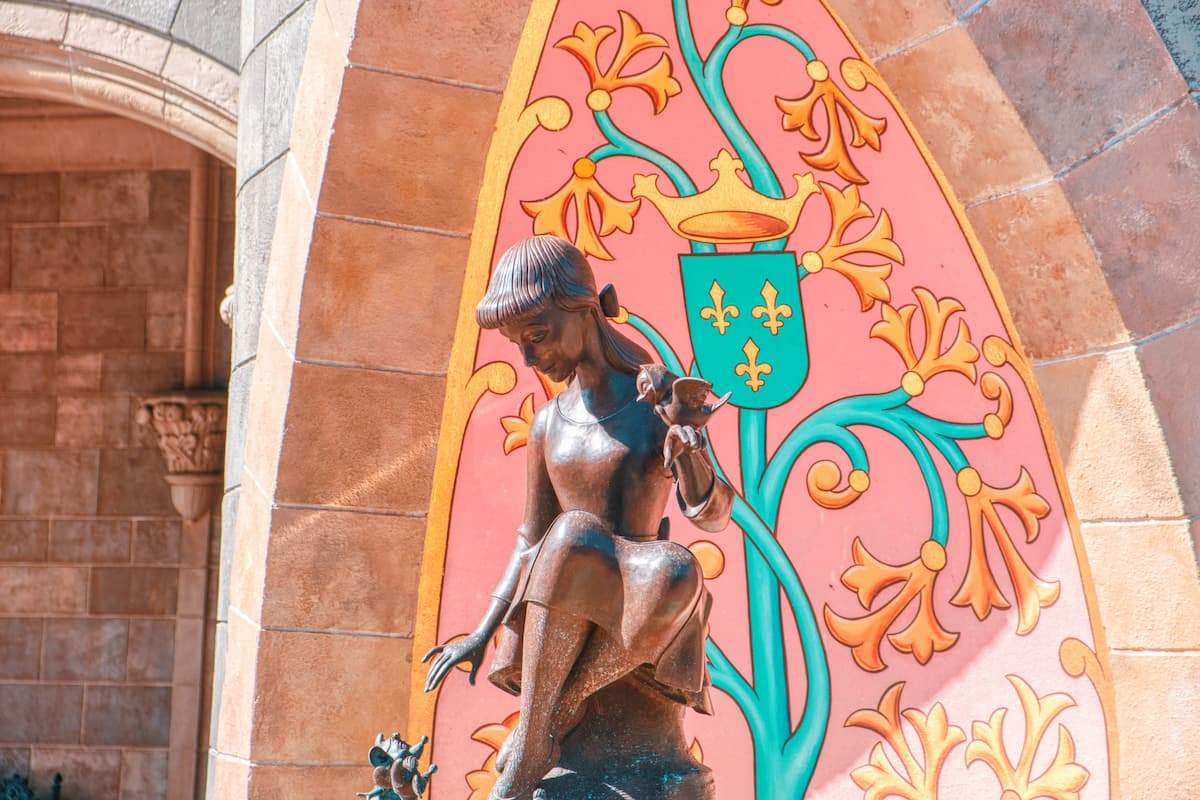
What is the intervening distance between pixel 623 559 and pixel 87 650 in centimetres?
364

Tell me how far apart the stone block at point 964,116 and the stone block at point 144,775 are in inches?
139

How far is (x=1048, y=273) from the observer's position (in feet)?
7.01

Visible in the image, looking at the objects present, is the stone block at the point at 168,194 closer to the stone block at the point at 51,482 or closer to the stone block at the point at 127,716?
the stone block at the point at 51,482

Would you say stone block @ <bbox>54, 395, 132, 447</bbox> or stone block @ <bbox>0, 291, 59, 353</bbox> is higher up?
stone block @ <bbox>0, 291, 59, 353</bbox>

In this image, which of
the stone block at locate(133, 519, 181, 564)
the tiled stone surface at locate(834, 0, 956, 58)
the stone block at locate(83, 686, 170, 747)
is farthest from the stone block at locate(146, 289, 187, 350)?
the tiled stone surface at locate(834, 0, 956, 58)

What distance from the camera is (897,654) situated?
2576 mm

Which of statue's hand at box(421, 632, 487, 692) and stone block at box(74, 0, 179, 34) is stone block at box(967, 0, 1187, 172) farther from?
stone block at box(74, 0, 179, 34)

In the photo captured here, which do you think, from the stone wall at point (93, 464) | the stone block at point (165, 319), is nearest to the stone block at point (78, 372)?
the stone wall at point (93, 464)

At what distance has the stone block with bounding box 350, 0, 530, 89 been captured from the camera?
8.45ft

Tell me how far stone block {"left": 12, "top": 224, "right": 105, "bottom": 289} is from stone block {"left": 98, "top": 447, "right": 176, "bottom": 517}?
626 mm

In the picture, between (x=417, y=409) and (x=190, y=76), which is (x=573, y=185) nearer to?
(x=417, y=409)

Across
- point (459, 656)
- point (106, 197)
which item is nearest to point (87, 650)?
point (106, 197)

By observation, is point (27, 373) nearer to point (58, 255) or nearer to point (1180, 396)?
point (58, 255)

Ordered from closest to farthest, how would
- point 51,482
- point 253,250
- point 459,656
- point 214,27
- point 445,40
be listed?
point 459,656 < point 445,40 < point 253,250 < point 214,27 < point 51,482
